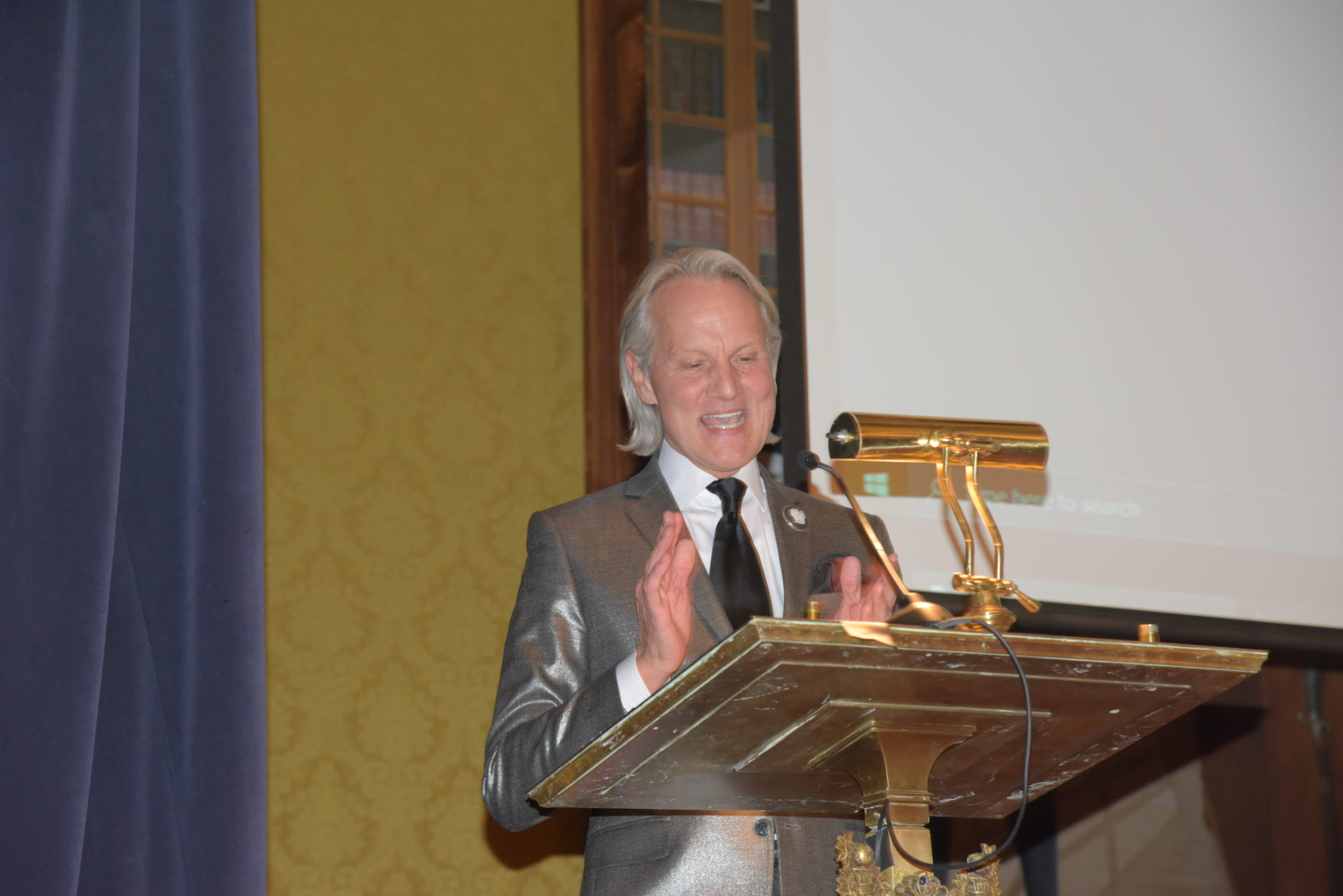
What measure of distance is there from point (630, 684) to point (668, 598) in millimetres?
128

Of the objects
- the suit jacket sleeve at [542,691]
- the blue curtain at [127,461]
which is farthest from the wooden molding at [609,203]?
the suit jacket sleeve at [542,691]

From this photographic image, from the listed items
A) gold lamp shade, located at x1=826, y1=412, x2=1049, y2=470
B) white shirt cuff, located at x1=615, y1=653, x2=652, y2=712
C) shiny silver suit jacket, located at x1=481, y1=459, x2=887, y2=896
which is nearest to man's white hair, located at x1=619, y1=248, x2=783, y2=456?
shiny silver suit jacket, located at x1=481, y1=459, x2=887, y2=896

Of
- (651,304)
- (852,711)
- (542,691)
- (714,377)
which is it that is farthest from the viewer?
(651,304)

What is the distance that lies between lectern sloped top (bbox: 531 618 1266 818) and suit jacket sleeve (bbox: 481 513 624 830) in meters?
0.15

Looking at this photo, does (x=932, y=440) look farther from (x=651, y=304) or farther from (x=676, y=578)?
(x=651, y=304)

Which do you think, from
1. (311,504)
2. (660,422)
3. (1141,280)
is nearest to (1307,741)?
(1141,280)

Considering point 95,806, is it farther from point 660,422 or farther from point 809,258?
point 809,258

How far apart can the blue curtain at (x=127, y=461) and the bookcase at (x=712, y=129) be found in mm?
1091

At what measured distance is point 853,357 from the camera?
2.87 m

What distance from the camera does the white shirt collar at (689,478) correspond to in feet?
6.16

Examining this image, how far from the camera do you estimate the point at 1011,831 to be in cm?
119

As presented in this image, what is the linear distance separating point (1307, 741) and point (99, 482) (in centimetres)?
291

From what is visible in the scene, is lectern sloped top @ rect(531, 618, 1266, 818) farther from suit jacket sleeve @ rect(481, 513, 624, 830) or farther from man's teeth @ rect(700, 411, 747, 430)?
man's teeth @ rect(700, 411, 747, 430)

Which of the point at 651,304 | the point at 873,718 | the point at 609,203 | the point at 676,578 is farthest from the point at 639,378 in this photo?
the point at 609,203
